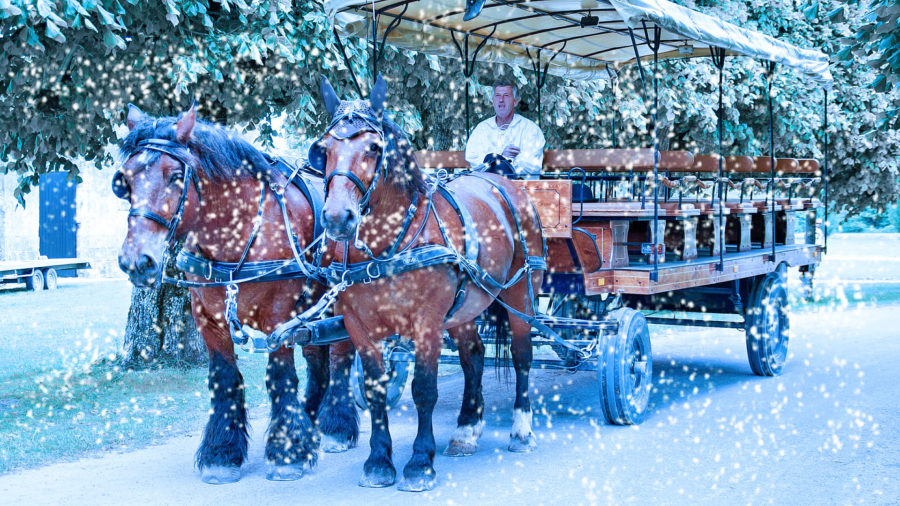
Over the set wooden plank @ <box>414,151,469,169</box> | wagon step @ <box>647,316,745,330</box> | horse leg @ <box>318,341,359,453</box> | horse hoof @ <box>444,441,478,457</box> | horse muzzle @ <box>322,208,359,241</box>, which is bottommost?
horse hoof @ <box>444,441,478,457</box>

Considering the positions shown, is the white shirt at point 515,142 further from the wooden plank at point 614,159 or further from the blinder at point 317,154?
the blinder at point 317,154

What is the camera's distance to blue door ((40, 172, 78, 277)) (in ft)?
86.4

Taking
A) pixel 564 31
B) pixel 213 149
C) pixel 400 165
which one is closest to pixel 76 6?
pixel 213 149

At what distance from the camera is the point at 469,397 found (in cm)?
665

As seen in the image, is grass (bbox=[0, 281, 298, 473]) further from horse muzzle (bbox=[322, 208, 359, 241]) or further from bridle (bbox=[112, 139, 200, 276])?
Result: horse muzzle (bbox=[322, 208, 359, 241])

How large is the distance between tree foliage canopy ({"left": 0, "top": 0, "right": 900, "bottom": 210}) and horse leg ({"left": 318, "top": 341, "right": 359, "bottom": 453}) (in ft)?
6.88

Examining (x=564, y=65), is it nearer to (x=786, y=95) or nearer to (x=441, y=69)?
(x=441, y=69)

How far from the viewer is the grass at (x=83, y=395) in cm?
692

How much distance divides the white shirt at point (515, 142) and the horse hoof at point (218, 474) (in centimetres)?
316

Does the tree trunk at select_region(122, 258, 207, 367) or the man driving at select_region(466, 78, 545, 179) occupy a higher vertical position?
the man driving at select_region(466, 78, 545, 179)

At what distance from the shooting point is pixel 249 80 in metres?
9.73

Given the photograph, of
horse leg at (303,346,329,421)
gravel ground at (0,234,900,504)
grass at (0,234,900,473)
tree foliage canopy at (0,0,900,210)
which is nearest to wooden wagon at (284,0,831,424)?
Result: gravel ground at (0,234,900,504)

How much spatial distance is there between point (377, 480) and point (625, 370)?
92.1 inches

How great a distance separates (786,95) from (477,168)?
10344 millimetres
